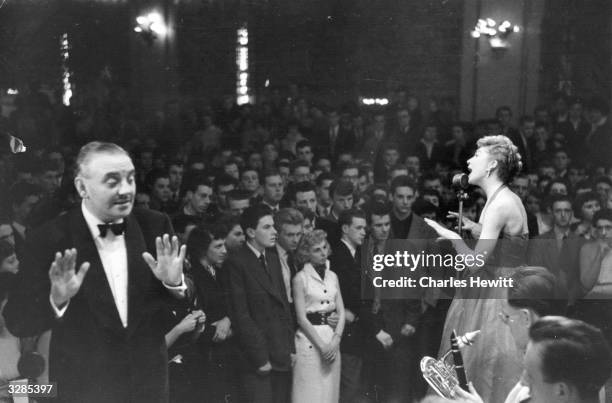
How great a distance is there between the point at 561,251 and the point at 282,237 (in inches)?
51.1

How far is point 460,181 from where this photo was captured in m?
4.31

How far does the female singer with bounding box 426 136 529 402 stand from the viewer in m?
4.32

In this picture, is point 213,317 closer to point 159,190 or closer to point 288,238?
point 288,238

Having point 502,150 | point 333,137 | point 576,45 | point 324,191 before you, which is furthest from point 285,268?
point 576,45

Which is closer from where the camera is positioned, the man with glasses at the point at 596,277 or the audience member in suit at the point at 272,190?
the audience member in suit at the point at 272,190

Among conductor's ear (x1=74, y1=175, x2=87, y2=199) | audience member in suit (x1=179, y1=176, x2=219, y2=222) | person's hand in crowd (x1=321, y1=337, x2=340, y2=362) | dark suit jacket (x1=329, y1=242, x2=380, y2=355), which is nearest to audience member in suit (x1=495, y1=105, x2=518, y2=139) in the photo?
dark suit jacket (x1=329, y1=242, x2=380, y2=355)

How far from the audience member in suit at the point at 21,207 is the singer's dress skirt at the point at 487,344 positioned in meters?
1.99

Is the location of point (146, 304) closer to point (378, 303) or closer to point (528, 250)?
point (378, 303)

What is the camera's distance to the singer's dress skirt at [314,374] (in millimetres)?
4379

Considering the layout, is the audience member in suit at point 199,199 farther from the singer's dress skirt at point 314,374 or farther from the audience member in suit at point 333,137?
the singer's dress skirt at point 314,374

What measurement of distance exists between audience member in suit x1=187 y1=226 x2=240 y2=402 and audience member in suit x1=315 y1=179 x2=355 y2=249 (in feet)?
1.56

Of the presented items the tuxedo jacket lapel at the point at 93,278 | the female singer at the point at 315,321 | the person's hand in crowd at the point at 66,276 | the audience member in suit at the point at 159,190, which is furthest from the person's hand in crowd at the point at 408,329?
the person's hand in crowd at the point at 66,276

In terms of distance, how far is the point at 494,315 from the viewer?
4.39 m

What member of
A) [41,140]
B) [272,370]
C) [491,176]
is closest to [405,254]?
[491,176]
